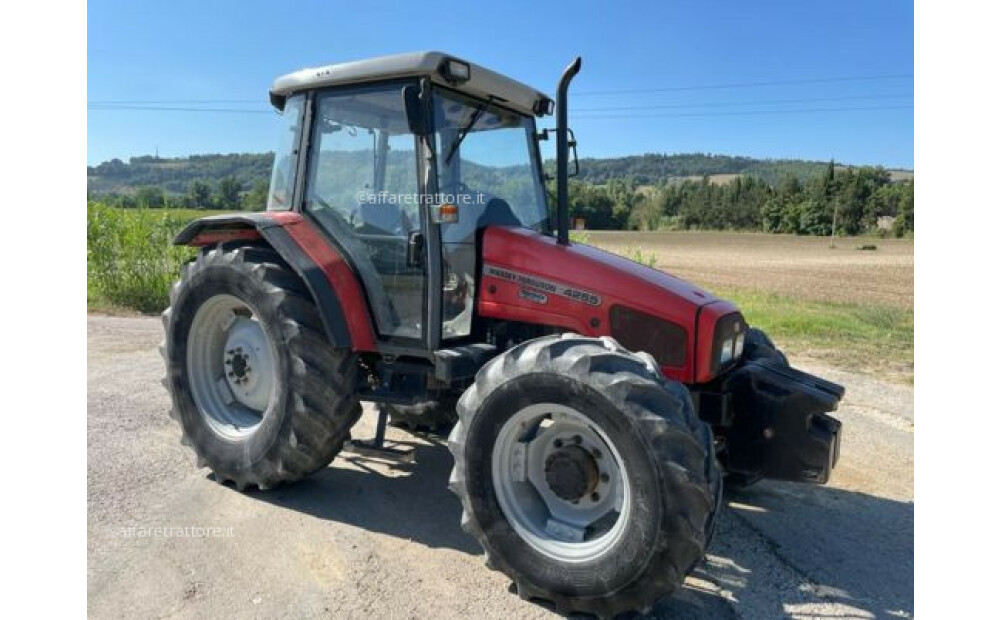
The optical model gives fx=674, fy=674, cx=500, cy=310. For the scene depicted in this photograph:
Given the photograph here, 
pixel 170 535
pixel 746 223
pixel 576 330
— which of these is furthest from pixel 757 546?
pixel 746 223

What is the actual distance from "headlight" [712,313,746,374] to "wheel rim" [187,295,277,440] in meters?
2.82

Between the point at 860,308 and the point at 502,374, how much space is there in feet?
45.0

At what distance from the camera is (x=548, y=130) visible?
4.73 metres

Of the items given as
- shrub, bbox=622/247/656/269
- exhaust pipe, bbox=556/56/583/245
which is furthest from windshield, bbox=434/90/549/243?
shrub, bbox=622/247/656/269

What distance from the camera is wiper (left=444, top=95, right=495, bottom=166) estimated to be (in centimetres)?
393

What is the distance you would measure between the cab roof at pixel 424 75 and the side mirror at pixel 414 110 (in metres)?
0.16

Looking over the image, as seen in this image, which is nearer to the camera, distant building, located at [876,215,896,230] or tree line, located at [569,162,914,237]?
distant building, located at [876,215,896,230]

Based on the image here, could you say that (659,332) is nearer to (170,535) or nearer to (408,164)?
(408,164)

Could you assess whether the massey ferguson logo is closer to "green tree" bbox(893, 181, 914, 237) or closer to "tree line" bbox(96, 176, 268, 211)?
"tree line" bbox(96, 176, 268, 211)

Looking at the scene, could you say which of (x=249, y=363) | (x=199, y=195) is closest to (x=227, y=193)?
(x=199, y=195)

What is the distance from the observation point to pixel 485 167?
426 cm

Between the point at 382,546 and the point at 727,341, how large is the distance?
222cm

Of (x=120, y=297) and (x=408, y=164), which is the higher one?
(x=408, y=164)

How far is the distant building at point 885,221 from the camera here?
60375 millimetres
